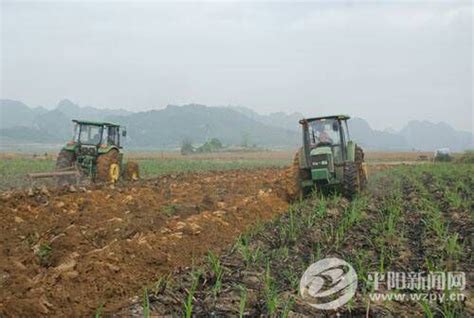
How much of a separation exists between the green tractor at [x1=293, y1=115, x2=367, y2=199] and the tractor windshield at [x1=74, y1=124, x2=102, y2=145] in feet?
22.8

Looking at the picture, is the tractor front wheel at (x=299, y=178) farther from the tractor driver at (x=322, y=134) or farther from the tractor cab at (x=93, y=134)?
the tractor cab at (x=93, y=134)

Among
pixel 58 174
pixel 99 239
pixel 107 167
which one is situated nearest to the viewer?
pixel 99 239

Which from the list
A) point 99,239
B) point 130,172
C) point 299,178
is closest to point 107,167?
point 130,172

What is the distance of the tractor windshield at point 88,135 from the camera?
53.2 ft

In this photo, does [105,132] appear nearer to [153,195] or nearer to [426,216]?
[153,195]

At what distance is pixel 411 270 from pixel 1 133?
18211cm

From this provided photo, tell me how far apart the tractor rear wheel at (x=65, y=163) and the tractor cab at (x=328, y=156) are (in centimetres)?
707

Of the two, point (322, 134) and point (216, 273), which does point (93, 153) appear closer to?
point (322, 134)

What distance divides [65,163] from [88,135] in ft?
4.12

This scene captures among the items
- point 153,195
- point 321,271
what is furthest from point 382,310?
point 153,195

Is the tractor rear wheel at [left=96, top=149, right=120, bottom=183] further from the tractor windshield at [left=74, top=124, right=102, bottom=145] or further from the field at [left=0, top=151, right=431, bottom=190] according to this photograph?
the field at [left=0, top=151, right=431, bottom=190]

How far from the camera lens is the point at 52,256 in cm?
611

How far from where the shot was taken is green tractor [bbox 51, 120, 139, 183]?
15391 millimetres

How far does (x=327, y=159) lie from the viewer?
37.2 feet
